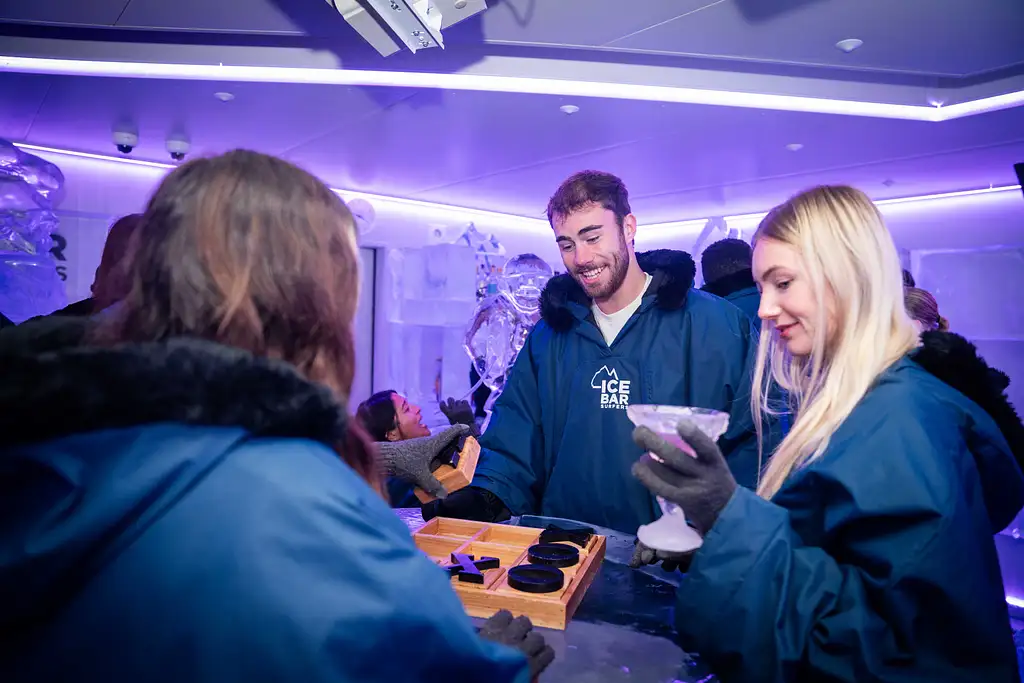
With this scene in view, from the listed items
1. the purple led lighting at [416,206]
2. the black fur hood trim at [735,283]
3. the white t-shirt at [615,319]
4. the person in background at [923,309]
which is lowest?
the white t-shirt at [615,319]

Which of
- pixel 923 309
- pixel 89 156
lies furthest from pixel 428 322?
pixel 923 309

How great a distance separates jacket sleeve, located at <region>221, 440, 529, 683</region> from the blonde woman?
54 cm

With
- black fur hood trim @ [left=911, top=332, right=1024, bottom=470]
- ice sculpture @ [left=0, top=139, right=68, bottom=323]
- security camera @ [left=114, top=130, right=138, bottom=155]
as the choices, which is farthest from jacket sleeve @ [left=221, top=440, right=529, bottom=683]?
security camera @ [left=114, top=130, right=138, bottom=155]

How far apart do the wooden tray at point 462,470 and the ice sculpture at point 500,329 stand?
1.63m

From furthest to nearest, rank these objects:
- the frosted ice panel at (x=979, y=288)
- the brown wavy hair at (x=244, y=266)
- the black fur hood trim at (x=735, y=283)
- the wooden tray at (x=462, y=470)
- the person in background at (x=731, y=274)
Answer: the frosted ice panel at (x=979, y=288) → the black fur hood trim at (x=735, y=283) → the person in background at (x=731, y=274) → the wooden tray at (x=462, y=470) → the brown wavy hair at (x=244, y=266)

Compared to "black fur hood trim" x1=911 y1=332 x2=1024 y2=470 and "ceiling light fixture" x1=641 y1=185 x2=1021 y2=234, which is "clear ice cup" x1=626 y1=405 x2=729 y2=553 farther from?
"ceiling light fixture" x1=641 y1=185 x2=1021 y2=234

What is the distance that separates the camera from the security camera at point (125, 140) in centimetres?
464

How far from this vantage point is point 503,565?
1.52 meters

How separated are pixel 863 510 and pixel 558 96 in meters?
3.51

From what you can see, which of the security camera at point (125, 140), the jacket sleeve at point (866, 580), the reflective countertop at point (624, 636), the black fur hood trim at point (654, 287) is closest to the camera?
the jacket sleeve at point (866, 580)

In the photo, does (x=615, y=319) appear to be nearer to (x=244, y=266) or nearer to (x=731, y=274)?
(x=731, y=274)

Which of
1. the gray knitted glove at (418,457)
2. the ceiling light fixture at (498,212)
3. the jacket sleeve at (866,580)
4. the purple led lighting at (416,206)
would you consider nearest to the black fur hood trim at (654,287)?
the gray knitted glove at (418,457)

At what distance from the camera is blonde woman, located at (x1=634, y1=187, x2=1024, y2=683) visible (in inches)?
39.9

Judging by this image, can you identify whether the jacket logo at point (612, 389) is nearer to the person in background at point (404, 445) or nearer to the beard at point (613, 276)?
the beard at point (613, 276)
